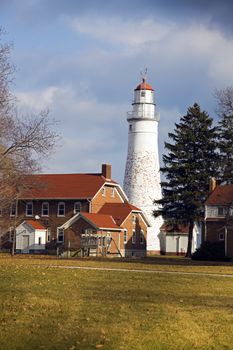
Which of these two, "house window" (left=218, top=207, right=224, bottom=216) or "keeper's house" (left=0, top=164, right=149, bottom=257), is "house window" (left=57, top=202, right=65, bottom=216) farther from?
"house window" (left=218, top=207, right=224, bottom=216)

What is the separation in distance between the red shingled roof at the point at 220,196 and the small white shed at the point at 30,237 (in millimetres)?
17553

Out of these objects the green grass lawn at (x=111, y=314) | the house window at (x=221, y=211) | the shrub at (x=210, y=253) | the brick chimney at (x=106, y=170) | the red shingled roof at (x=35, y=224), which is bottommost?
the green grass lawn at (x=111, y=314)

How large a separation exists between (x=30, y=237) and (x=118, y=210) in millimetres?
9454

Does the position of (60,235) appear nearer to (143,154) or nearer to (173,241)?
(143,154)

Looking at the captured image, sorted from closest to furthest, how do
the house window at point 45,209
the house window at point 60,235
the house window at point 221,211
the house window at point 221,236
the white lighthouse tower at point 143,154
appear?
the house window at point 221,236, the house window at point 221,211, the house window at point 60,235, the house window at point 45,209, the white lighthouse tower at point 143,154

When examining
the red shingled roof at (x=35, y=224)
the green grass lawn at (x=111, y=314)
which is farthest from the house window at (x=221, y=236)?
the green grass lawn at (x=111, y=314)

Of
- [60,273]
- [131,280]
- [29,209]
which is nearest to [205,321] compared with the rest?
[131,280]

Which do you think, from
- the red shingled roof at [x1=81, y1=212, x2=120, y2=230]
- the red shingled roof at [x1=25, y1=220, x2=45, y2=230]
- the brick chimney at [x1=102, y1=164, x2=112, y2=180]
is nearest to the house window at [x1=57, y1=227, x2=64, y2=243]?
the red shingled roof at [x1=25, y1=220, x2=45, y2=230]

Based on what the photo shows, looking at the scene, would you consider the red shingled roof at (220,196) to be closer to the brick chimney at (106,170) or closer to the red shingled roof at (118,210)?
the red shingled roof at (118,210)

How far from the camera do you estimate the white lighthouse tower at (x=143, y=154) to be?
85.4 m

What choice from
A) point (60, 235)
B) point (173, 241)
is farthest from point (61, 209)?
point (173, 241)

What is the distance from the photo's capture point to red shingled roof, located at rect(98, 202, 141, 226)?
3019 inches

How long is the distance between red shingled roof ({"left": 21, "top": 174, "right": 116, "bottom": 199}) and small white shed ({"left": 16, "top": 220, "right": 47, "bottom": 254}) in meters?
3.39

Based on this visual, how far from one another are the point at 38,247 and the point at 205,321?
59.5m
